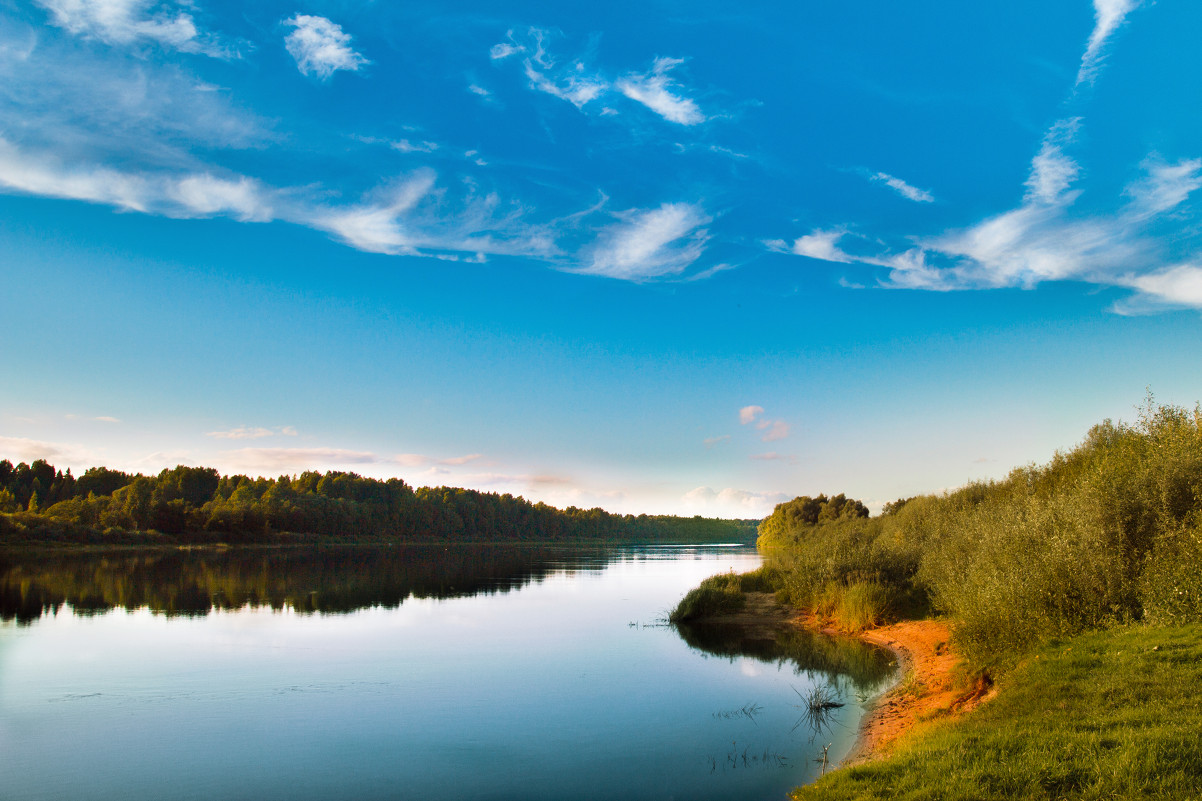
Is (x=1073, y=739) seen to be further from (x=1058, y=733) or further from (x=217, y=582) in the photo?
(x=217, y=582)

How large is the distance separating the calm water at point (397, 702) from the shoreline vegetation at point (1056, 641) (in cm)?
245

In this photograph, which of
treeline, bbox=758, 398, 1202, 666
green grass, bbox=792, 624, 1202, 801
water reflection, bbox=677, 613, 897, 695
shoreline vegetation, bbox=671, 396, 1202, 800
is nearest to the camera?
green grass, bbox=792, 624, 1202, 801

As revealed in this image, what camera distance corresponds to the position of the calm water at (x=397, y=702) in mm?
13336

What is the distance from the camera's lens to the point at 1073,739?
373 inches

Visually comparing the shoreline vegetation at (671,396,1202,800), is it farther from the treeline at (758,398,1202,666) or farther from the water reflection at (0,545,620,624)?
the water reflection at (0,545,620,624)

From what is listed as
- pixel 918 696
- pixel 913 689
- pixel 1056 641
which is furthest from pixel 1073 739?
pixel 913 689

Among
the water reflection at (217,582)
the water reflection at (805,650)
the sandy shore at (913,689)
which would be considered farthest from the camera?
the water reflection at (217,582)

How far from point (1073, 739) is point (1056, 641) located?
7.38 m

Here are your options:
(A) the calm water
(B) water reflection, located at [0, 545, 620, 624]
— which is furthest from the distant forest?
(A) the calm water

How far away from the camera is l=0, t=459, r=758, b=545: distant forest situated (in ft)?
297

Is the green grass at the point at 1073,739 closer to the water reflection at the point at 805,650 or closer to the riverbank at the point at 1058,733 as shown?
the riverbank at the point at 1058,733

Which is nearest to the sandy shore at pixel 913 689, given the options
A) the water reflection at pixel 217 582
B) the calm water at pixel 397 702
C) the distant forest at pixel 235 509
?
the calm water at pixel 397 702

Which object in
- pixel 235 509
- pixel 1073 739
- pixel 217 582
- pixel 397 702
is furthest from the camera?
pixel 235 509

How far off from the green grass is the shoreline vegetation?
0.03 meters
